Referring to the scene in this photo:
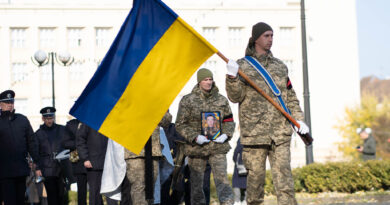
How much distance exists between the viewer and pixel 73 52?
6306 cm

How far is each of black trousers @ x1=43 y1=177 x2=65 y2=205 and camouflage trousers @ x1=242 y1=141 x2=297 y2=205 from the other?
617 centimetres

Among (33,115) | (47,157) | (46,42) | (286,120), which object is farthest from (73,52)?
(286,120)

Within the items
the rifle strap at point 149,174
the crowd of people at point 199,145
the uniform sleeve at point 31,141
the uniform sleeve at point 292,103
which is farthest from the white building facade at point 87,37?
the uniform sleeve at point 292,103

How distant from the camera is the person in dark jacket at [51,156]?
43.4 ft

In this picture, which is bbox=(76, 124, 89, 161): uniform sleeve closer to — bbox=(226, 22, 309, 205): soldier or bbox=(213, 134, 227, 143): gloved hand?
bbox=(213, 134, 227, 143): gloved hand

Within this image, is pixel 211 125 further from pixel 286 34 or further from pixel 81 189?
pixel 286 34

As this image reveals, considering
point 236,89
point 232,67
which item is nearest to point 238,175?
point 236,89

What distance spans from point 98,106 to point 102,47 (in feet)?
184

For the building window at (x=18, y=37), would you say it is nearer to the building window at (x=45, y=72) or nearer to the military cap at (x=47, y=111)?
the building window at (x=45, y=72)

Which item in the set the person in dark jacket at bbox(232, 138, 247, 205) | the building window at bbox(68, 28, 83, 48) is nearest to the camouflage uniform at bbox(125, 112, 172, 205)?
the person in dark jacket at bbox(232, 138, 247, 205)

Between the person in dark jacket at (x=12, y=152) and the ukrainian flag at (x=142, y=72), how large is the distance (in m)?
3.36

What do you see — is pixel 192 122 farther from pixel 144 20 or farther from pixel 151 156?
pixel 144 20

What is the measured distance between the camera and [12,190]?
34.8 ft

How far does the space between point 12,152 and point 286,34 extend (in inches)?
2282
